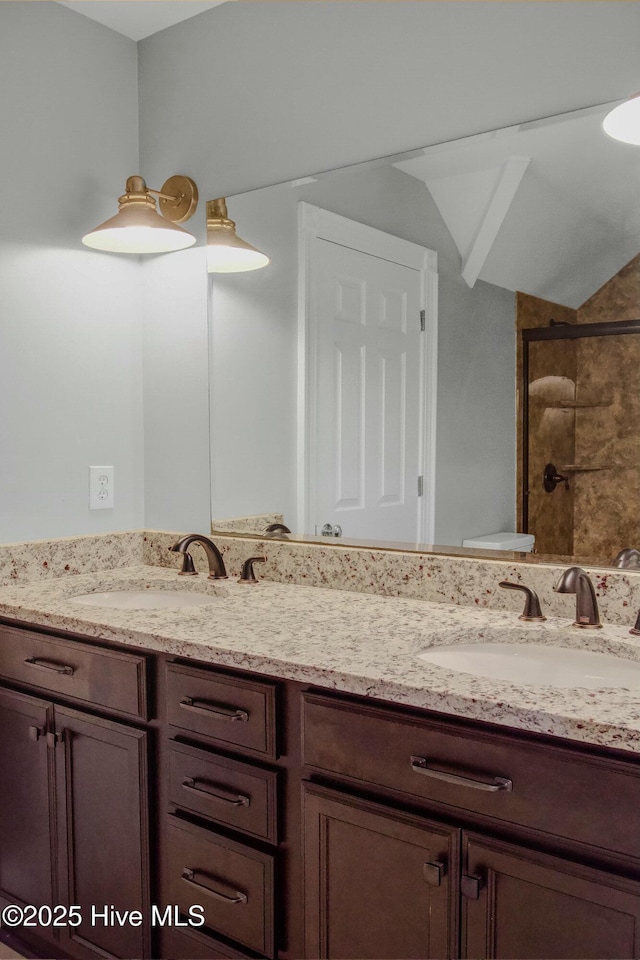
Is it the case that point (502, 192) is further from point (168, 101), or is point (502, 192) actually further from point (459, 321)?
point (168, 101)

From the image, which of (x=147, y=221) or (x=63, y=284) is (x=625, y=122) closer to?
(x=147, y=221)

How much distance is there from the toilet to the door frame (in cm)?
11

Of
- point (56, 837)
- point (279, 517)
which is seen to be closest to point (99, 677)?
point (56, 837)

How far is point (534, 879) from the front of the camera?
1.04m

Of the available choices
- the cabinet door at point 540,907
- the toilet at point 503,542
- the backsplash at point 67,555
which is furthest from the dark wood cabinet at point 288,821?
the toilet at point 503,542

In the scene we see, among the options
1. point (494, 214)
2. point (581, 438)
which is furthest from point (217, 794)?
point (494, 214)

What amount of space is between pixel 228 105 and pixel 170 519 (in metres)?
1.21

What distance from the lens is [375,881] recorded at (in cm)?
119

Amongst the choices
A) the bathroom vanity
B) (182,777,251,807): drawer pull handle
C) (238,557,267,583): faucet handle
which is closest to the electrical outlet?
the bathroom vanity

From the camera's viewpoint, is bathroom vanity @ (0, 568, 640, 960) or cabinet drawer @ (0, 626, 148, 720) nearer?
bathroom vanity @ (0, 568, 640, 960)

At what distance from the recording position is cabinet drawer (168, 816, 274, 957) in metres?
1.34

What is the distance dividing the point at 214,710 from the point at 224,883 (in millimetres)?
321

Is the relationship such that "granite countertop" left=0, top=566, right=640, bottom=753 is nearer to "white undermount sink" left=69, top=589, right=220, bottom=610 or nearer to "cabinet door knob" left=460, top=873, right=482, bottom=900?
"white undermount sink" left=69, top=589, right=220, bottom=610

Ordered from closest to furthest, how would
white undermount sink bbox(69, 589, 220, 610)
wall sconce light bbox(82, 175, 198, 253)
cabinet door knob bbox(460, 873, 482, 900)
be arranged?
cabinet door knob bbox(460, 873, 482, 900) → wall sconce light bbox(82, 175, 198, 253) → white undermount sink bbox(69, 589, 220, 610)
